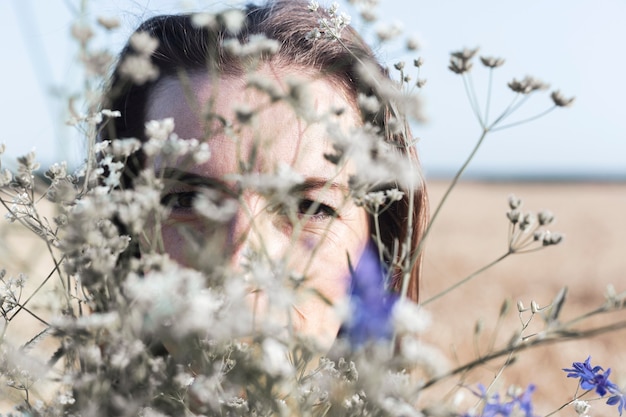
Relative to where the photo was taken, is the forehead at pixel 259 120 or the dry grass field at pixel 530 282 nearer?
the forehead at pixel 259 120

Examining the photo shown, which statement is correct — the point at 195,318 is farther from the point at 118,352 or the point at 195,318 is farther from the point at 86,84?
the point at 86,84

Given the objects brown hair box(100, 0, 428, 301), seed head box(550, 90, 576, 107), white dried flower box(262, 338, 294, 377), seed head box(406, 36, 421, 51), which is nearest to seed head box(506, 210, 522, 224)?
seed head box(550, 90, 576, 107)

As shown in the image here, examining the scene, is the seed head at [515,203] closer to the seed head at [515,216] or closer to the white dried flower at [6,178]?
the seed head at [515,216]

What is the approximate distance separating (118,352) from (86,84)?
32 cm

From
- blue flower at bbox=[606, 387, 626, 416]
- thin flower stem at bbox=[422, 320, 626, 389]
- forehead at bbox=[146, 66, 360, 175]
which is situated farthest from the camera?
forehead at bbox=[146, 66, 360, 175]

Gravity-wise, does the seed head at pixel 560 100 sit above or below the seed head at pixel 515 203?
above

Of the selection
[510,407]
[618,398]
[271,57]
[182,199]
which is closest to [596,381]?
[618,398]

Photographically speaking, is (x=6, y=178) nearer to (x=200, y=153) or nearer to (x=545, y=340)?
(x=200, y=153)

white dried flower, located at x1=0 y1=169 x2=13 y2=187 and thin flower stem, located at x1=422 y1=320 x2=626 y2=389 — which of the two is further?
white dried flower, located at x1=0 y1=169 x2=13 y2=187

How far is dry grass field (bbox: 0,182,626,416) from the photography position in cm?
471

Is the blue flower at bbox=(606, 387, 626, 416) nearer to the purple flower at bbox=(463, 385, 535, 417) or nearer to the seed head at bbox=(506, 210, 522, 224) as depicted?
the purple flower at bbox=(463, 385, 535, 417)

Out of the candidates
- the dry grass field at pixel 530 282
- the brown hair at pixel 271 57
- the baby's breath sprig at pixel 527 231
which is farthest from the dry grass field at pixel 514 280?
the brown hair at pixel 271 57

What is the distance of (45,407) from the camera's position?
830mm

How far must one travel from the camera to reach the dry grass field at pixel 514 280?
4.71m
